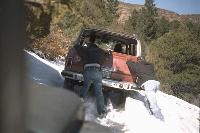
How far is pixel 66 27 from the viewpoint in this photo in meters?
25.1

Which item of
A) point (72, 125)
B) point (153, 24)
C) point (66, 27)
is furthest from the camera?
point (153, 24)

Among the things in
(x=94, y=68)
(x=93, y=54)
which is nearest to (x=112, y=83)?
(x=94, y=68)

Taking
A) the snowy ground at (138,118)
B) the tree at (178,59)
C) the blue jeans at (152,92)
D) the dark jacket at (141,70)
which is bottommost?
the tree at (178,59)

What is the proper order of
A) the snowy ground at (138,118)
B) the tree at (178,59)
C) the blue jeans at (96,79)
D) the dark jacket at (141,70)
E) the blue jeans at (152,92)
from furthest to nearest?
1. the tree at (178,59)
2. the blue jeans at (152,92)
3. the dark jacket at (141,70)
4. the blue jeans at (96,79)
5. the snowy ground at (138,118)

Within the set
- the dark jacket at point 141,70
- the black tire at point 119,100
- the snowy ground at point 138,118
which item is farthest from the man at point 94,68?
the black tire at point 119,100

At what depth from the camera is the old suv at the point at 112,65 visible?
10812mm

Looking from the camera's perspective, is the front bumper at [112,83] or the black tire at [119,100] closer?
the front bumper at [112,83]

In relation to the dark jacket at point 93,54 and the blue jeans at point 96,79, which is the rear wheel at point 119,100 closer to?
the blue jeans at point 96,79

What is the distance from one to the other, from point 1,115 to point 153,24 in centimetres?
5506

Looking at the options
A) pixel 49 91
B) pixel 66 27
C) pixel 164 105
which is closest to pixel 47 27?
pixel 49 91

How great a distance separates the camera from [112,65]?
11.0 metres

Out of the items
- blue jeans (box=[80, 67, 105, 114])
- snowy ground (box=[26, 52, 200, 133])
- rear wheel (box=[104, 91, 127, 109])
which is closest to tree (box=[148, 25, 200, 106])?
snowy ground (box=[26, 52, 200, 133])

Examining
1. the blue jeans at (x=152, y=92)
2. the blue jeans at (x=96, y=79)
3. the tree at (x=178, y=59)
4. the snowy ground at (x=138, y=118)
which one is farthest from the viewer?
the tree at (x=178, y=59)

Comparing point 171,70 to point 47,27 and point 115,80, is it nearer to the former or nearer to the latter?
point 115,80
